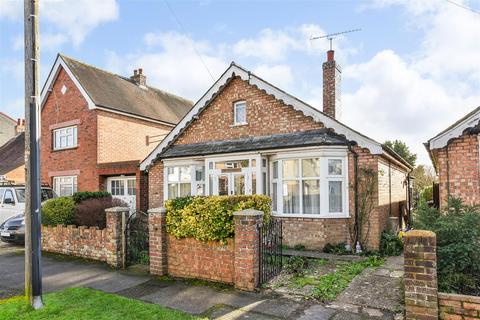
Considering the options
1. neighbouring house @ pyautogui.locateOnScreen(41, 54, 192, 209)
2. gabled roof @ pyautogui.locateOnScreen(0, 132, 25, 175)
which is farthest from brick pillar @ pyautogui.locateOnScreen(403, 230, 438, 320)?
gabled roof @ pyautogui.locateOnScreen(0, 132, 25, 175)

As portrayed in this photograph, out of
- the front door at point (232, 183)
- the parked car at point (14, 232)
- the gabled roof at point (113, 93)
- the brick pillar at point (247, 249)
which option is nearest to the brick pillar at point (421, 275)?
the brick pillar at point (247, 249)

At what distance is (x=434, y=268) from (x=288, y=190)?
22.0 ft

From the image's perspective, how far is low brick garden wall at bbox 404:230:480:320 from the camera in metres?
4.42

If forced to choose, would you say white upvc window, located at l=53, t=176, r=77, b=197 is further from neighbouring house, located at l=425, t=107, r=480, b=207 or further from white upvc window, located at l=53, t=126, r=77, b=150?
neighbouring house, located at l=425, t=107, r=480, b=207

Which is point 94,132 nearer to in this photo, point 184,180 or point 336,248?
point 184,180

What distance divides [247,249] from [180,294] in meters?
1.50

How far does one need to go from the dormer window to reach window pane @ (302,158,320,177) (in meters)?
3.21

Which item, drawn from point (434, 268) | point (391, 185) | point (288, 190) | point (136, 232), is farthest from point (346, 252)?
point (136, 232)

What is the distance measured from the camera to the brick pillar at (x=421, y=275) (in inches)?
178

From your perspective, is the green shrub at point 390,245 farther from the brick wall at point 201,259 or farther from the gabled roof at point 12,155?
the gabled roof at point 12,155

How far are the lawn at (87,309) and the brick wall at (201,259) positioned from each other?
5.12 ft

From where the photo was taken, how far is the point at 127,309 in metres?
5.41

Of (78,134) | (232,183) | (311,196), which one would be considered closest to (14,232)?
(78,134)

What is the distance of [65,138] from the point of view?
62.3ft
